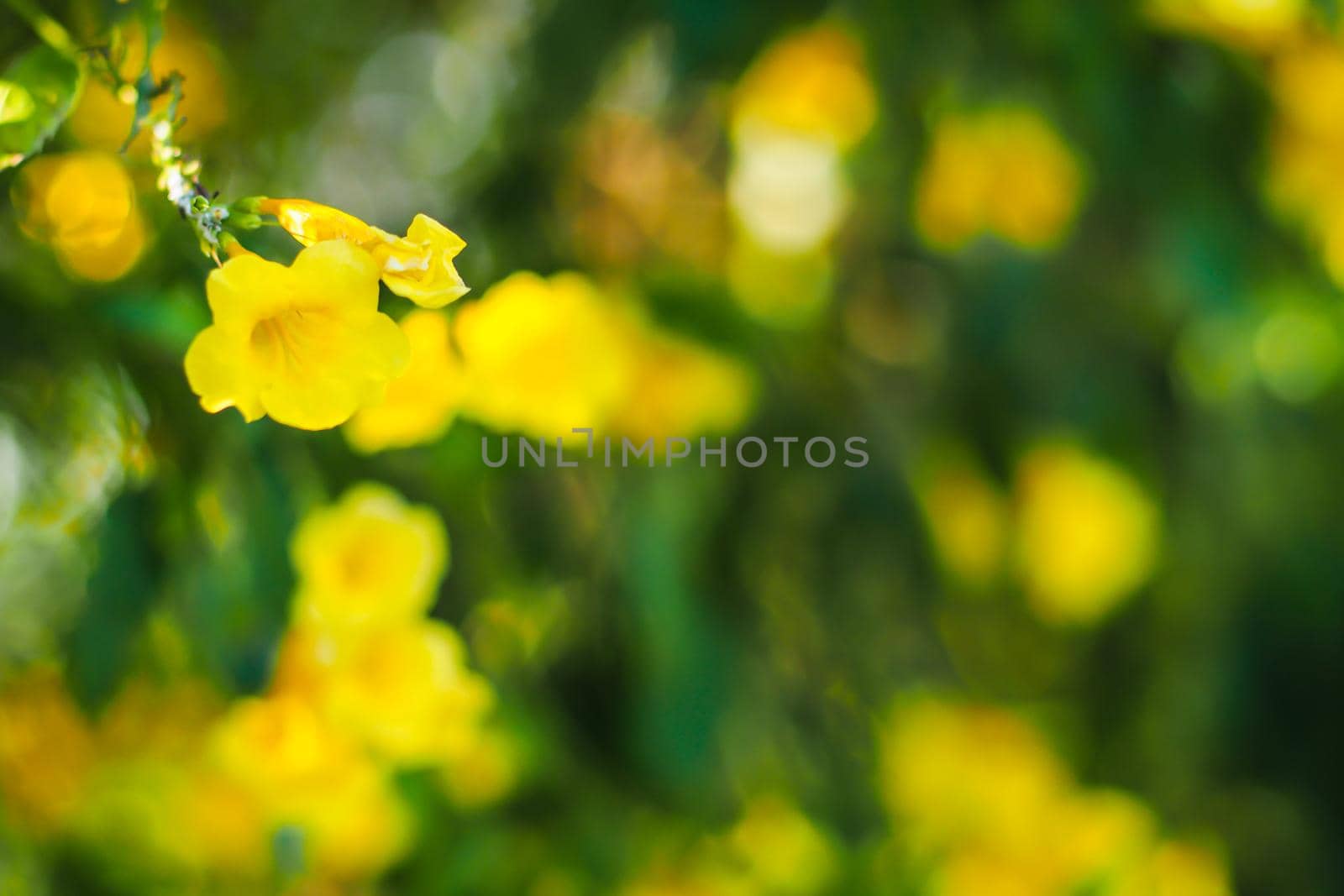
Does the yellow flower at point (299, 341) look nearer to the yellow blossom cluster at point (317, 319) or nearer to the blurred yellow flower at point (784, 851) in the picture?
the yellow blossom cluster at point (317, 319)

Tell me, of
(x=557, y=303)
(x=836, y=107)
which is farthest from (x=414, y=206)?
(x=836, y=107)

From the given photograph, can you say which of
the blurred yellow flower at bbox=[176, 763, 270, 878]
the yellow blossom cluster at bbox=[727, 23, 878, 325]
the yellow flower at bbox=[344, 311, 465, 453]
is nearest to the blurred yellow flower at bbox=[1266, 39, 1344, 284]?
the yellow blossom cluster at bbox=[727, 23, 878, 325]

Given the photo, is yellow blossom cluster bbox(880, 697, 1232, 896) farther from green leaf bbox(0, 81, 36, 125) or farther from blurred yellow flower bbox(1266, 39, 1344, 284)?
green leaf bbox(0, 81, 36, 125)

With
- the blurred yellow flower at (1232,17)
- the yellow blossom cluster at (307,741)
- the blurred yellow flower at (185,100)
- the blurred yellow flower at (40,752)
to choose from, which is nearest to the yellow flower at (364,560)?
the yellow blossom cluster at (307,741)

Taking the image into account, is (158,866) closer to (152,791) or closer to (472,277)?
(152,791)

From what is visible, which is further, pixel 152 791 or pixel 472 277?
pixel 152 791

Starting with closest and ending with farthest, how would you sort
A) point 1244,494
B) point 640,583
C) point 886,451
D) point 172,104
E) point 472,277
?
point 172,104
point 472,277
point 640,583
point 886,451
point 1244,494
